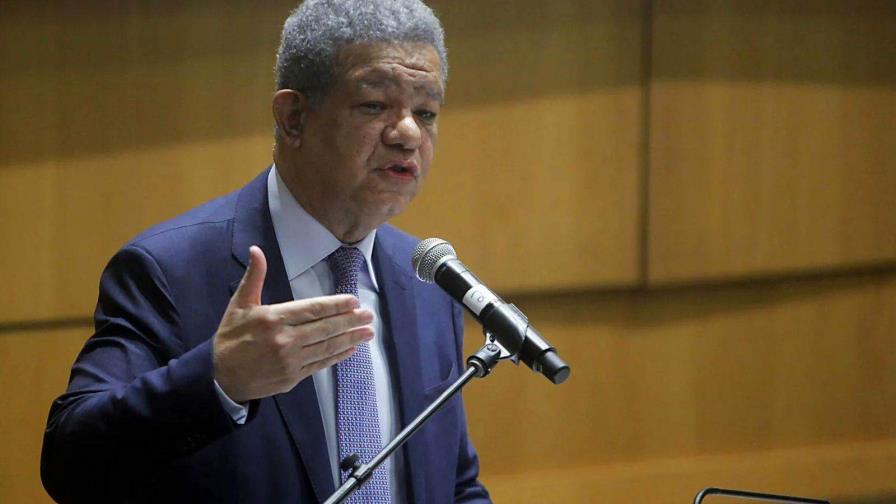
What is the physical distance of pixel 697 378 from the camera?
100 inches

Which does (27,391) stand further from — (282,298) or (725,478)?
(725,478)

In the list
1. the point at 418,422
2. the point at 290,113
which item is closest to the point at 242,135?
the point at 290,113

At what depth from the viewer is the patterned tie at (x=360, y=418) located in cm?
137

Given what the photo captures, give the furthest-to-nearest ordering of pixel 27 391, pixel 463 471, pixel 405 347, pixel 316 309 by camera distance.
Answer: pixel 27 391, pixel 463 471, pixel 405 347, pixel 316 309

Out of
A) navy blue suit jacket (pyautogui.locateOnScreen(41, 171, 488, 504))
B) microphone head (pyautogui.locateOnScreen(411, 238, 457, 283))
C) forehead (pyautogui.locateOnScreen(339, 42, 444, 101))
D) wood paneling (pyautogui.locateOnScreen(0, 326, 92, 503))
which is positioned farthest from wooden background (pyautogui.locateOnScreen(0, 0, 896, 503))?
microphone head (pyautogui.locateOnScreen(411, 238, 457, 283))

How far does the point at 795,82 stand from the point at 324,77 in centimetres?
143

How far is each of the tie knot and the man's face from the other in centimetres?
6

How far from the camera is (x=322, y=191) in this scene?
142 centimetres

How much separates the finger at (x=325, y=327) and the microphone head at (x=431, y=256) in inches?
6.0

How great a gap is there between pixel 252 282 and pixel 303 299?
160 millimetres

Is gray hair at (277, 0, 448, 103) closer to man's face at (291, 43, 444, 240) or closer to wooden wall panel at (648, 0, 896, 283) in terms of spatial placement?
man's face at (291, 43, 444, 240)

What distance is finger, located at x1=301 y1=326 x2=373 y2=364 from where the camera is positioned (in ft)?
3.46

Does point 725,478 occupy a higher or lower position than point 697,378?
lower

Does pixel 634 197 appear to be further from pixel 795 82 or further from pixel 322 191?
pixel 322 191
